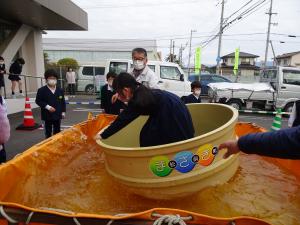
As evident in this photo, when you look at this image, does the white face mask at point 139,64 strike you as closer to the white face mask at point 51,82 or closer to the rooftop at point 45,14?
the white face mask at point 51,82

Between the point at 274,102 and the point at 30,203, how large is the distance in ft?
36.4

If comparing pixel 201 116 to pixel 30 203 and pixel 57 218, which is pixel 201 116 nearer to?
pixel 30 203

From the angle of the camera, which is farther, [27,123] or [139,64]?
[27,123]

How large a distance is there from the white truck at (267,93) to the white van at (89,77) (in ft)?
26.3

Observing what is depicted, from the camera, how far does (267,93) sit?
11.8 metres

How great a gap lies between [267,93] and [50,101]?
925 centimetres

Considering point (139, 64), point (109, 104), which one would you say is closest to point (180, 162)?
point (139, 64)

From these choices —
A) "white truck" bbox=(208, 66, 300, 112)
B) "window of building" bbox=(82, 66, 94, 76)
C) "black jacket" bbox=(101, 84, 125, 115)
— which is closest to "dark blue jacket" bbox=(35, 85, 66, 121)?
"black jacket" bbox=(101, 84, 125, 115)

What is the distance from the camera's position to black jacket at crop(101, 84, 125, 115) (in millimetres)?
5422

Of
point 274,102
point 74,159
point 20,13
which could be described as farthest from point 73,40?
point 74,159

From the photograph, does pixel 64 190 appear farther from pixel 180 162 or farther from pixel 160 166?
pixel 180 162

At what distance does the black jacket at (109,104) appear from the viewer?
542 centimetres

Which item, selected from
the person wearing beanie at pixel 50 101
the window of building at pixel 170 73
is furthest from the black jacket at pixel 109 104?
the window of building at pixel 170 73

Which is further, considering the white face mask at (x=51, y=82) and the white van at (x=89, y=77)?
the white van at (x=89, y=77)
